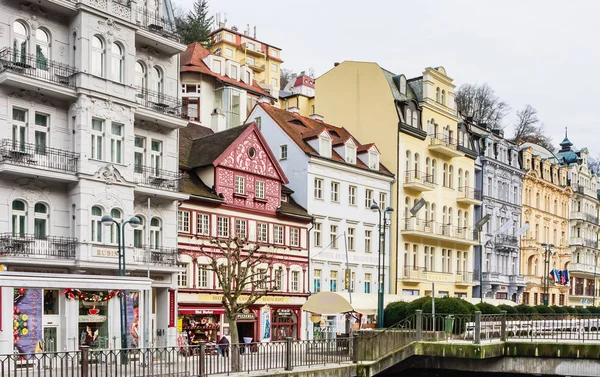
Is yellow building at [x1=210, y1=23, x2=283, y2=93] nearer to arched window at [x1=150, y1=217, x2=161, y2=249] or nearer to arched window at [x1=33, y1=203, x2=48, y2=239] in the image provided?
arched window at [x1=150, y1=217, x2=161, y2=249]

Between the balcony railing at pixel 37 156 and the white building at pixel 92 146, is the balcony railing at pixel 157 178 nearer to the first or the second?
the white building at pixel 92 146

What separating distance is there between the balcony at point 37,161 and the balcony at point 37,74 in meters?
2.09

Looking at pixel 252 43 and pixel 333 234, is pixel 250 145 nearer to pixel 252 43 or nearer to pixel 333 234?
pixel 333 234

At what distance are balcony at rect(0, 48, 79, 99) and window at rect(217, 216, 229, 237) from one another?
1135 cm

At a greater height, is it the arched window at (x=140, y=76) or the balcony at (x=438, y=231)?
the arched window at (x=140, y=76)

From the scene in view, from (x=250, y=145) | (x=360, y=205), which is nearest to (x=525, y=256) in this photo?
(x=360, y=205)

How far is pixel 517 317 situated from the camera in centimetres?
3294

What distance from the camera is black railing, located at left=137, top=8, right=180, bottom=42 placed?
114 feet

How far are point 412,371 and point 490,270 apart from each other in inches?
1284

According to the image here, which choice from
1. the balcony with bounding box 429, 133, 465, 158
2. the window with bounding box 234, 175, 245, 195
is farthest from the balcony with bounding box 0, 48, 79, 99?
the balcony with bounding box 429, 133, 465, 158

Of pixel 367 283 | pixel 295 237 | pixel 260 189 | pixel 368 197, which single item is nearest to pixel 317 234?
pixel 295 237

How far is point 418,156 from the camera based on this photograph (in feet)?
183

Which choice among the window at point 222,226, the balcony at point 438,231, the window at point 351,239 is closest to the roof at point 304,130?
the balcony at point 438,231

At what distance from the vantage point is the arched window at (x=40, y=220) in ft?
100
